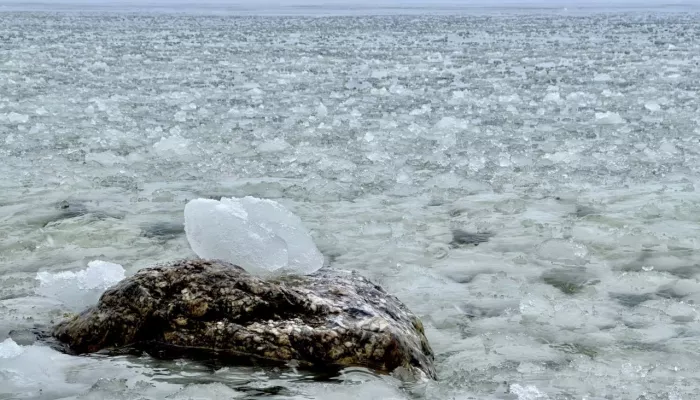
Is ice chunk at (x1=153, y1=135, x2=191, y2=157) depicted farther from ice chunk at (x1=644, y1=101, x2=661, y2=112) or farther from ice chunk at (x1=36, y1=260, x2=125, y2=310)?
ice chunk at (x1=644, y1=101, x2=661, y2=112)

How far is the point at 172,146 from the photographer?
9766mm

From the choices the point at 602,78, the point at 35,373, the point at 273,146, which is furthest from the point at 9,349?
the point at 602,78

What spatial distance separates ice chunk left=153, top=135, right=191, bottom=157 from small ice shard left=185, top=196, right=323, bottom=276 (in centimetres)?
470

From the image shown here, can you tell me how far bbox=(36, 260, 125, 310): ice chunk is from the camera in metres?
4.99

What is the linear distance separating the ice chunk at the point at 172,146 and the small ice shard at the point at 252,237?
4697mm

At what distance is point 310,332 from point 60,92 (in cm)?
1165

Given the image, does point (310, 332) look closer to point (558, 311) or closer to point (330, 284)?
point (330, 284)

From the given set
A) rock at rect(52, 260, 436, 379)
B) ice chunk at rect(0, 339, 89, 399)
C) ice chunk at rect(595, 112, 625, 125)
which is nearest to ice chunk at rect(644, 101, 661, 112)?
ice chunk at rect(595, 112, 625, 125)

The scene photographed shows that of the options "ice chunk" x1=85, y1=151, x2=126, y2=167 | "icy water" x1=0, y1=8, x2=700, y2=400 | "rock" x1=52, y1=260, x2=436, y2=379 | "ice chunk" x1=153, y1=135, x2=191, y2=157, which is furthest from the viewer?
"ice chunk" x1=153, y1=135, x2=191, y2=157

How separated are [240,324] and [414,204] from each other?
3.63 meters

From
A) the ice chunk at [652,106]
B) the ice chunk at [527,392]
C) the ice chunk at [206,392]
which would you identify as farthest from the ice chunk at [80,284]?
the ice chunk at [652,106]

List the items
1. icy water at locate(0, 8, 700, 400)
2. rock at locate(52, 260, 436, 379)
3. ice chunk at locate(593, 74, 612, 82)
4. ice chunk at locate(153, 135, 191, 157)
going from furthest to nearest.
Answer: ice chunk at locate(593, 74, 612, 82) → ice chunk at locate(153, 135, 191, 157) → icy water at locate(0, 8, 700, 400) → rock at locate(52, 260, 436, 379)

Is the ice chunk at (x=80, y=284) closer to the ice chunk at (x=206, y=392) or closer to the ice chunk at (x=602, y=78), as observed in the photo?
the ice chunk at (x=206, y=392)

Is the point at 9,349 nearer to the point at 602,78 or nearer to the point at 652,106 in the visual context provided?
the point at 652,106
